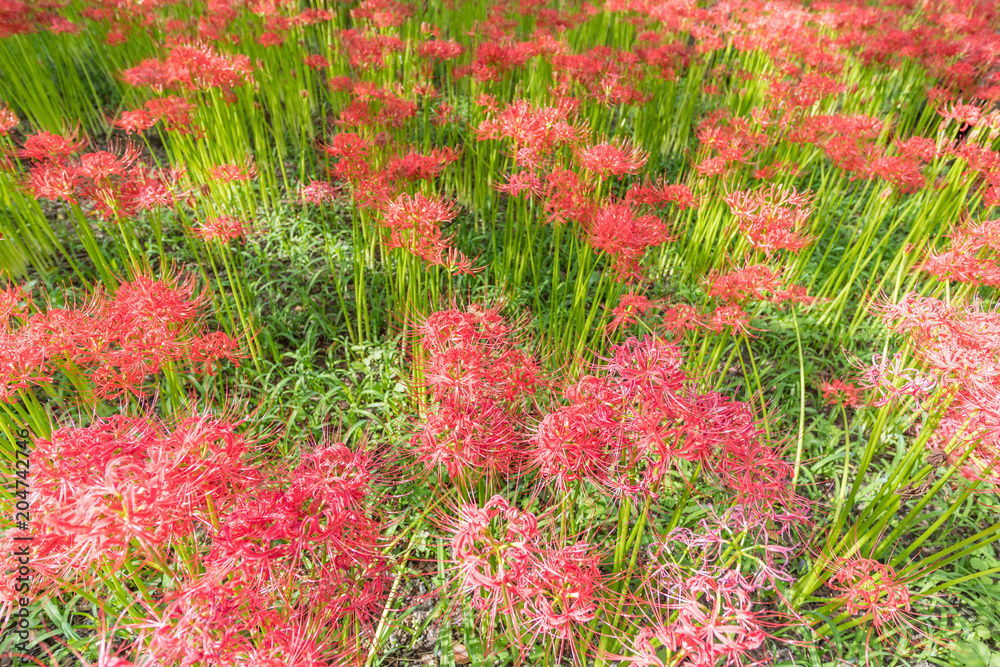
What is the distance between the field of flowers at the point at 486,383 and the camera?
4.24 ft

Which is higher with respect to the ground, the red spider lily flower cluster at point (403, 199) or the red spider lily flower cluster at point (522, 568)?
the red spider lily flower cluster at point (403, 199)

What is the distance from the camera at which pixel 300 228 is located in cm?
420

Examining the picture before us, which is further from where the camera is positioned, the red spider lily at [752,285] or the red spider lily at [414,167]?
the red spider lily at [414,167]

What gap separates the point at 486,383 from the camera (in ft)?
5.77

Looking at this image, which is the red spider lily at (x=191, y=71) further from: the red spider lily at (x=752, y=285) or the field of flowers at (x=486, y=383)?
the red spider lily at (x=752, y=285)

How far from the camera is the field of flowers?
4.24 feet

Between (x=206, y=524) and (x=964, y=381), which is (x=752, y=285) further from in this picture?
(x=206, y=524)

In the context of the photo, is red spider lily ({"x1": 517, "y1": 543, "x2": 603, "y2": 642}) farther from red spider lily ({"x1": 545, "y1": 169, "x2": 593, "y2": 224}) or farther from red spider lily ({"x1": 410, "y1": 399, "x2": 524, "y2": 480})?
red spider lily ({"x1": 545, "y1": 169, "x2": 593, "y2": 224})

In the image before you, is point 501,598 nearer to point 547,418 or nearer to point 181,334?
→ point 547,418

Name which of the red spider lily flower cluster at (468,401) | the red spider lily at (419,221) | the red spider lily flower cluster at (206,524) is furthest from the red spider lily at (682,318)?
the red spider lily flower cluster at (206,524)

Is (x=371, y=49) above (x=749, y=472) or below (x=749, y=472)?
above

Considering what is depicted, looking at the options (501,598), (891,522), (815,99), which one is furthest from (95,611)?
(815,99)

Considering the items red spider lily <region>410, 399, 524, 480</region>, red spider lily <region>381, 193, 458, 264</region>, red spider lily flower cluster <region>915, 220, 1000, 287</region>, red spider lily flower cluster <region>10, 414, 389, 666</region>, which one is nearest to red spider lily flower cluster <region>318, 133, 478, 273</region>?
red spider lily <region>381, 193, 458, 264</region>

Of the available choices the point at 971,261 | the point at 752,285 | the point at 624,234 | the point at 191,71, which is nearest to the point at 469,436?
the point at 624,234
